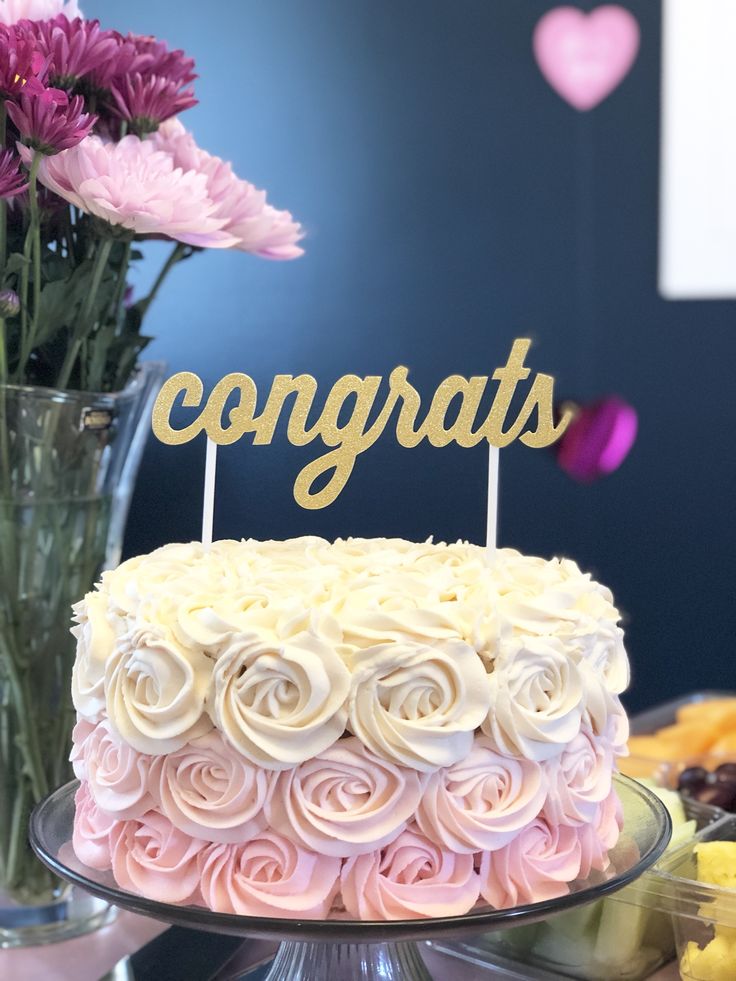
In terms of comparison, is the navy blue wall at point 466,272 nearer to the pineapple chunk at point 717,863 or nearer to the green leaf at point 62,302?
the green leaf at point 62,302

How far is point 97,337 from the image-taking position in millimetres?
1113

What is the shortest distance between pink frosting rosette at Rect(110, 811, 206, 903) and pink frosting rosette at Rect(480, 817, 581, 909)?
21 centimetres

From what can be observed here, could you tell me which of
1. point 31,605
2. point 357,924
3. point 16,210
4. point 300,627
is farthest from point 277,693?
point 16,210

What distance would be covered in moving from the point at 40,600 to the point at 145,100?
1.65ft

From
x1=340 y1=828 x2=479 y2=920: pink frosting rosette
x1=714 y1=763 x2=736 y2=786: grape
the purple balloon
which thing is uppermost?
the purple balloon

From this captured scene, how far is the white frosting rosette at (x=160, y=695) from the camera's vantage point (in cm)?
76

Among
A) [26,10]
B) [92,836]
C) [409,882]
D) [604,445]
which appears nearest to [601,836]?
[409,882]

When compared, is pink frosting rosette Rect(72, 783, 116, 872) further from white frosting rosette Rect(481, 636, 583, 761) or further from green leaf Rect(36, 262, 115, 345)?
green leaf Rect(36, 262, 115, 345)

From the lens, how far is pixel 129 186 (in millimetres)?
999

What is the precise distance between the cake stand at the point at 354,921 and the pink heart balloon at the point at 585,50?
6.87ft

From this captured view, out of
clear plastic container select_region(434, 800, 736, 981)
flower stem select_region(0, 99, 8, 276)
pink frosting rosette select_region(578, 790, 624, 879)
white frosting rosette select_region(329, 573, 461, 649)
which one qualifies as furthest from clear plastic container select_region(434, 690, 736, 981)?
flower stem select_region(0, 99, 8, 276)

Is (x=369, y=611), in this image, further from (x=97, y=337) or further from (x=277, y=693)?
(x=97, y=337)

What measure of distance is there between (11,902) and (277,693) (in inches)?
20.8

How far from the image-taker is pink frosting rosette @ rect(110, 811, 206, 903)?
775 mm
